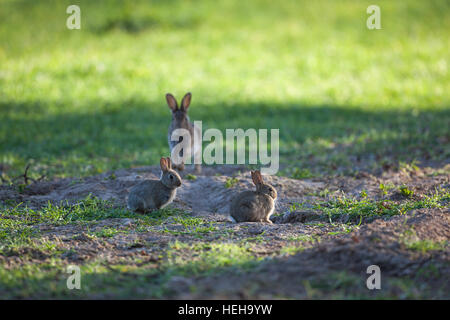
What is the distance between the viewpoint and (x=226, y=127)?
42.8ft

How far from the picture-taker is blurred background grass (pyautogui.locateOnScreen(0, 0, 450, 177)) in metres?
11.0

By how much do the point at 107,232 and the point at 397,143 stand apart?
6630mm

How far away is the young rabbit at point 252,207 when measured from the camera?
254 inches

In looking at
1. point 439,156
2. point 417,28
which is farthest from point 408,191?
point 417,28

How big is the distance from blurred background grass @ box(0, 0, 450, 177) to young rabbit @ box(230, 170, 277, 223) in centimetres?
297

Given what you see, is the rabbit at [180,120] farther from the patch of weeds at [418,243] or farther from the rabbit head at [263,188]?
the patch of weeds at [418,243]

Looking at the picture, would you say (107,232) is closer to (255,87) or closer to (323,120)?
(323,120)

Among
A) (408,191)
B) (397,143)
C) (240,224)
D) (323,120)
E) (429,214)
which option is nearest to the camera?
(429,214)

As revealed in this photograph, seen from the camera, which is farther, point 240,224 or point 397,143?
point 397,143

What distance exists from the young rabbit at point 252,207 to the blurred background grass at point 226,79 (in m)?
2.97

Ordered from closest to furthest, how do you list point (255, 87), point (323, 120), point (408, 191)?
point (408, 191) < point (323, 120) < point (255, 87)

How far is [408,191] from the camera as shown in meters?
7.04

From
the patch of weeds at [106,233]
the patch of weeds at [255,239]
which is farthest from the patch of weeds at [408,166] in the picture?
the patch of weeds at [106,233]

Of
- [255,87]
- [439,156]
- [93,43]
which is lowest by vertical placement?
[439,156]
